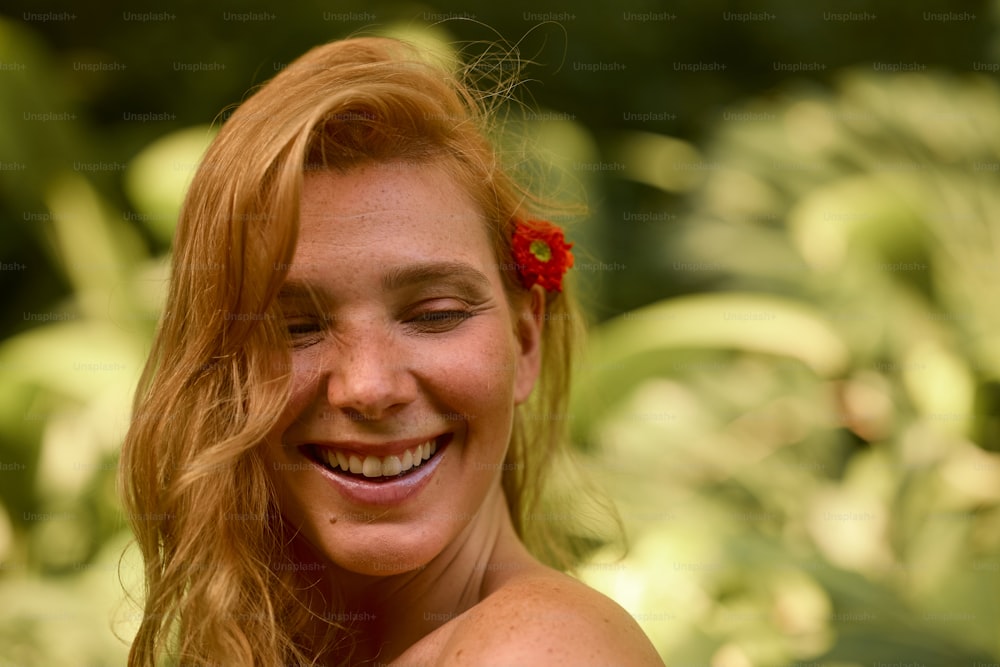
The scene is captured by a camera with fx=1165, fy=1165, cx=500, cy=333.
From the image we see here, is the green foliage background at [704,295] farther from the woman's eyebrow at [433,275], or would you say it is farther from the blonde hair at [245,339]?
the woman's eyebrow at [433,275]

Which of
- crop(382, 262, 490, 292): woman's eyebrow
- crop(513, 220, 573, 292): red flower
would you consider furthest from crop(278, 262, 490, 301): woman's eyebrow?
crop(513, 220, 573, 292): red flower

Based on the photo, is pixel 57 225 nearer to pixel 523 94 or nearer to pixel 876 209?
pixel 523 94

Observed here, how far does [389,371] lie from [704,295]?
1.97m

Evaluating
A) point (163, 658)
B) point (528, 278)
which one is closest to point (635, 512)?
point (163, 658)

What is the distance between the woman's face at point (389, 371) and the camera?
1.16 metres

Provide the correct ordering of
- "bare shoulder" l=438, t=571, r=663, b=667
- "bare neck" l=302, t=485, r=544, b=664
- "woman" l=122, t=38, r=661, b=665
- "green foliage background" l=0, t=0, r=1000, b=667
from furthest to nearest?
1. "green foliage background" l=0, t=0, r=1000, b=667
2. "bare neck" l=302, t=485, r=544, b=664
3. "woman" l=122, t=38, r=661, b=665
4. "bare shoulder" l=438, t=571, r=663, b=667

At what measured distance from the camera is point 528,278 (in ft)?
4.51

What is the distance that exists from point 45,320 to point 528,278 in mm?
2233

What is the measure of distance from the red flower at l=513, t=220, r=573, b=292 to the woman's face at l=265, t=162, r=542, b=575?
0.39ft

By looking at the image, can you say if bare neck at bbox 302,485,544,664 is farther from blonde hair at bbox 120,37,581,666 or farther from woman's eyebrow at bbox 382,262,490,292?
woman's eyebrow at bbox 382,262,490,292

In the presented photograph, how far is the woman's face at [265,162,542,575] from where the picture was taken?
3.82ft

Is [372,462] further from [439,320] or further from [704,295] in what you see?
[704,295]

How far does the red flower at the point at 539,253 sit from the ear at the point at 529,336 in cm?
3

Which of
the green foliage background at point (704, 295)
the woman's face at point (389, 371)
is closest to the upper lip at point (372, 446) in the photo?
the woman's face at point (389, 371)
